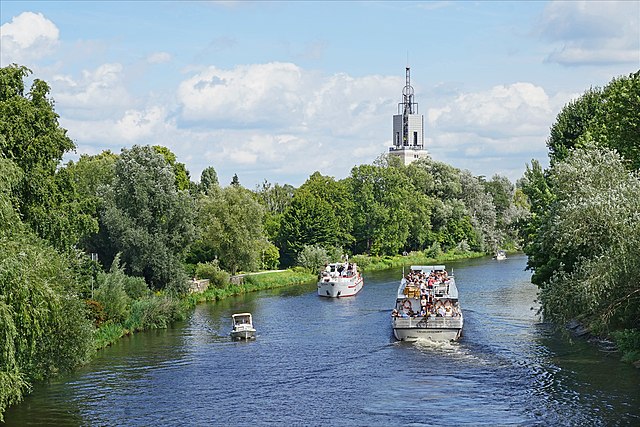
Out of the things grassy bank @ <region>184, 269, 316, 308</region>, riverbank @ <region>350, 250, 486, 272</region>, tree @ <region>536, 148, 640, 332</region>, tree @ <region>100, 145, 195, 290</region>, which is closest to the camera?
tree @ <region>536, 148, 640, 332</region>

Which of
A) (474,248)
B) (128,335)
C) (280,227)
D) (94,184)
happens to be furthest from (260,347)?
(474,248)

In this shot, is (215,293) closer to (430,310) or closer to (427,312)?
(430,310)

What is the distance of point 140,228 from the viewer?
53.0 meters

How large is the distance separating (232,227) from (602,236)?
124ft

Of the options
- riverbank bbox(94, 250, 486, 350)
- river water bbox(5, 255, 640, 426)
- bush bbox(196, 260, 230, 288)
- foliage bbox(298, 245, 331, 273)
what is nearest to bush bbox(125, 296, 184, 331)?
riverbank bbox(94, 250, 486, 350)

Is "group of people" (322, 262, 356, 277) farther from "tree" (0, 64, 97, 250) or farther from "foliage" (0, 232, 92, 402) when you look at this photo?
"foliage" (0, 232, 92, 402)

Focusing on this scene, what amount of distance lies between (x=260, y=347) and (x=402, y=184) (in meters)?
62.6

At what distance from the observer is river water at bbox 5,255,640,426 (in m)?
27.7

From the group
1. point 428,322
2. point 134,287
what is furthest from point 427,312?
point 134,287

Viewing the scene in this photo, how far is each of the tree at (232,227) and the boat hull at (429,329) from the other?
2662 cm

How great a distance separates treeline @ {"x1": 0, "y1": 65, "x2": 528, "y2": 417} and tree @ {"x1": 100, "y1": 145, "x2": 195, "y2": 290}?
0.28 ft

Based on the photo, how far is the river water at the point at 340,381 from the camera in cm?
2766

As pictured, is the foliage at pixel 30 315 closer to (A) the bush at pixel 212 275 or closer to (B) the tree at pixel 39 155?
(B) the tree at pixel 39 155

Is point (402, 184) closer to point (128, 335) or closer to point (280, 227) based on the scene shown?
point (280, 227)
